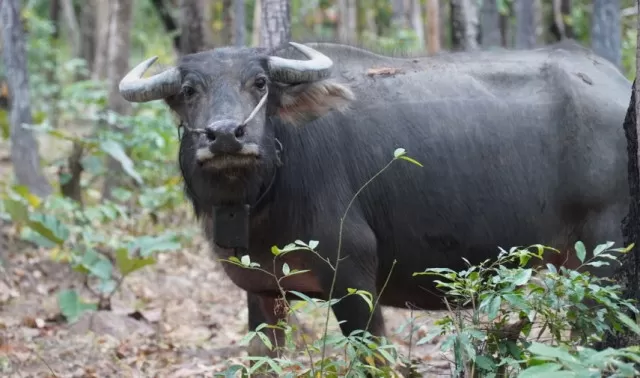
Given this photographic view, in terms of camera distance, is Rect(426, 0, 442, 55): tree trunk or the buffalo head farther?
Rect(426, 0, 442, 55): tree trunk

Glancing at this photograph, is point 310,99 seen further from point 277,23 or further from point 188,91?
point 277,23

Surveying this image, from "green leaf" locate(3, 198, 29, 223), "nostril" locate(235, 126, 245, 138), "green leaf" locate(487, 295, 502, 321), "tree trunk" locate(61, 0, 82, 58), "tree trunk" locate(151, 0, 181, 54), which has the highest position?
"tree trunk" locate(61, 0, 82, 58)

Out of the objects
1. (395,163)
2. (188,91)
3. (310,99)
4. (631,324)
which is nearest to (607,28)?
(395,163)

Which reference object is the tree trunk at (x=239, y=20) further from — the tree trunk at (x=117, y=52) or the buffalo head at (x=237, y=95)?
the buffalo head at (x=237, y=95)

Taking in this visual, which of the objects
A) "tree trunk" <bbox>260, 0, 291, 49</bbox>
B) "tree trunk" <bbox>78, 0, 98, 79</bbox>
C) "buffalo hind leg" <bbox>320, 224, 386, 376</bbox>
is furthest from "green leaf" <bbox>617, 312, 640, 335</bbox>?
"tree trunk" <bbox>78, 0, 98, 79</bbox>

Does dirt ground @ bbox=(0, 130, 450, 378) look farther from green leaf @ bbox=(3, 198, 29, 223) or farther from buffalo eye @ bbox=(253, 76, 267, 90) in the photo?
buffalo eye @ bbox=(253, 76, 267, 90)

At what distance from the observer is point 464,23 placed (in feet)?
30.8

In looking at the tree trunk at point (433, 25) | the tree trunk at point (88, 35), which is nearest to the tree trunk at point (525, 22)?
the tree trunk at point (433, 25)

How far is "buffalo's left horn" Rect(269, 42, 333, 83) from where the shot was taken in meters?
4.91

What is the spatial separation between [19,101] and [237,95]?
5.51 meters

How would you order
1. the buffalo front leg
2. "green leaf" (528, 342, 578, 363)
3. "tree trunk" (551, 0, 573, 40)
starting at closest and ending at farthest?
"green leaf" (528, 342, 578, 363) → the buffalo front leg → "tree trunk" (551, 0, 573, 40)

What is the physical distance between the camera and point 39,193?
10023 mm

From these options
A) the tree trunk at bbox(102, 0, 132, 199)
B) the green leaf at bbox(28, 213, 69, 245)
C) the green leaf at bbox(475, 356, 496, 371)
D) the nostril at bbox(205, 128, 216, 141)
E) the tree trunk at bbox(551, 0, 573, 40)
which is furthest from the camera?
the tree trunk at bbox(551, 0, 573, 40)

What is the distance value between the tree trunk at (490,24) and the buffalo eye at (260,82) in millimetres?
5940
